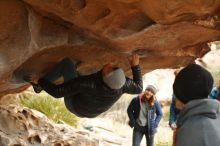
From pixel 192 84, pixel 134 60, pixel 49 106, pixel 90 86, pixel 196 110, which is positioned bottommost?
pixel 49 106

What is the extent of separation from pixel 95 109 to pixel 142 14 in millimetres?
1419

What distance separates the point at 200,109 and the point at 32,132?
4.16 meters

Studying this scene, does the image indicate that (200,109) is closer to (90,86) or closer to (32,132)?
(90,86)

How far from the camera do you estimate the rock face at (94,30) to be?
15.4 ft

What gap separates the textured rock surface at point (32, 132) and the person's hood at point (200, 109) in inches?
150

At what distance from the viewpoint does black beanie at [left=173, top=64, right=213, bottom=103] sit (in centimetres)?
275

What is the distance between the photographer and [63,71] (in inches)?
227

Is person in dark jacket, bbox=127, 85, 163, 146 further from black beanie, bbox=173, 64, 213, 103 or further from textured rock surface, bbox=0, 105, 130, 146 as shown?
black beanie, bbox=173, 64, 213, 103

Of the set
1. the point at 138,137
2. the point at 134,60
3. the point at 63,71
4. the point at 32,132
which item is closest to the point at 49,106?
the point at 138,137

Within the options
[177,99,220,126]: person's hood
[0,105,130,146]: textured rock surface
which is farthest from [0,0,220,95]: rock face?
[177,99,220,126]: person's hood

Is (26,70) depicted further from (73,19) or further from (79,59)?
(73,19)

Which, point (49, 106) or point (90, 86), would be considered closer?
point (90, 86)

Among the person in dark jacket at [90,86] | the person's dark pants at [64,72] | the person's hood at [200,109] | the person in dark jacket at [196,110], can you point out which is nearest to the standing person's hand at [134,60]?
the person in dark jacket at [90,86]

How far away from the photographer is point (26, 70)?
6004 millimetres
